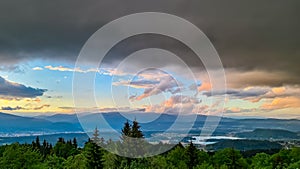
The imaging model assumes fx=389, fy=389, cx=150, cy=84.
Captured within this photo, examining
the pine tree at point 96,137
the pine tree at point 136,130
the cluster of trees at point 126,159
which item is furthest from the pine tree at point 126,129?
the pine tree at point 96,137

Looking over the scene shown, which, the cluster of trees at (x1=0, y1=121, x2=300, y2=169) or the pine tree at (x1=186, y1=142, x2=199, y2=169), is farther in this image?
the pine tree at (x1=186, y1=142, x2=199, y2=169)

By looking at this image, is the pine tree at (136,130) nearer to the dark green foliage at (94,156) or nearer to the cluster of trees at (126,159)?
the cluster of trees at (126,159)

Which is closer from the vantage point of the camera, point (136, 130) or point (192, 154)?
point (136, 130)

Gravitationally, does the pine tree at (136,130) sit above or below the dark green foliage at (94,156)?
above

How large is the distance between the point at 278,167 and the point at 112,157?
147 feet

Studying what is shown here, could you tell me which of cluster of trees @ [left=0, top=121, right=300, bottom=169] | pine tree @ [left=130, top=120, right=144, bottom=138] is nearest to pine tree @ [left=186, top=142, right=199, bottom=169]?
cluster of trees @ [left=0, top=121, right=300, bottom=169]

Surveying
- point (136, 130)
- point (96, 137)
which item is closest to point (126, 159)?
point (136, 130)

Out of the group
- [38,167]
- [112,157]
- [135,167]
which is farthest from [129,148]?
[38,167]

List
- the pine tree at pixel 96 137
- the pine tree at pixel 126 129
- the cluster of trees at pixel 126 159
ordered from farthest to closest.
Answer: the pine tree at pixel 96 137
the pine tree at pixel 126 129
the cluster of trees at pixel 126 159

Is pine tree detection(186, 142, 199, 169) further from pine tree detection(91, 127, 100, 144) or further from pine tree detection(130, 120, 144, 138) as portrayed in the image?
pine tree detection(130, 120, 144, 138)

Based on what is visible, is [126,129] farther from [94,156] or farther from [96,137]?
[96,137]

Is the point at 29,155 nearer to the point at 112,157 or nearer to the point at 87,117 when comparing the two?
the point at 87,117

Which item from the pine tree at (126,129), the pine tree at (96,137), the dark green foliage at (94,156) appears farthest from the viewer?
the pine tree at (96,137)

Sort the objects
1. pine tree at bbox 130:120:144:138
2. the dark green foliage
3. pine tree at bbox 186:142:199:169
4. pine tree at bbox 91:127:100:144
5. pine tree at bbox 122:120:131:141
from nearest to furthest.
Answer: pine tree at bbox 130:120:144:138, pine tree at bbox 122:120:131:141, the dark green foliage, pine tree at bbox 91:127:100:144, pine tree at bbox 186:142:199:169
